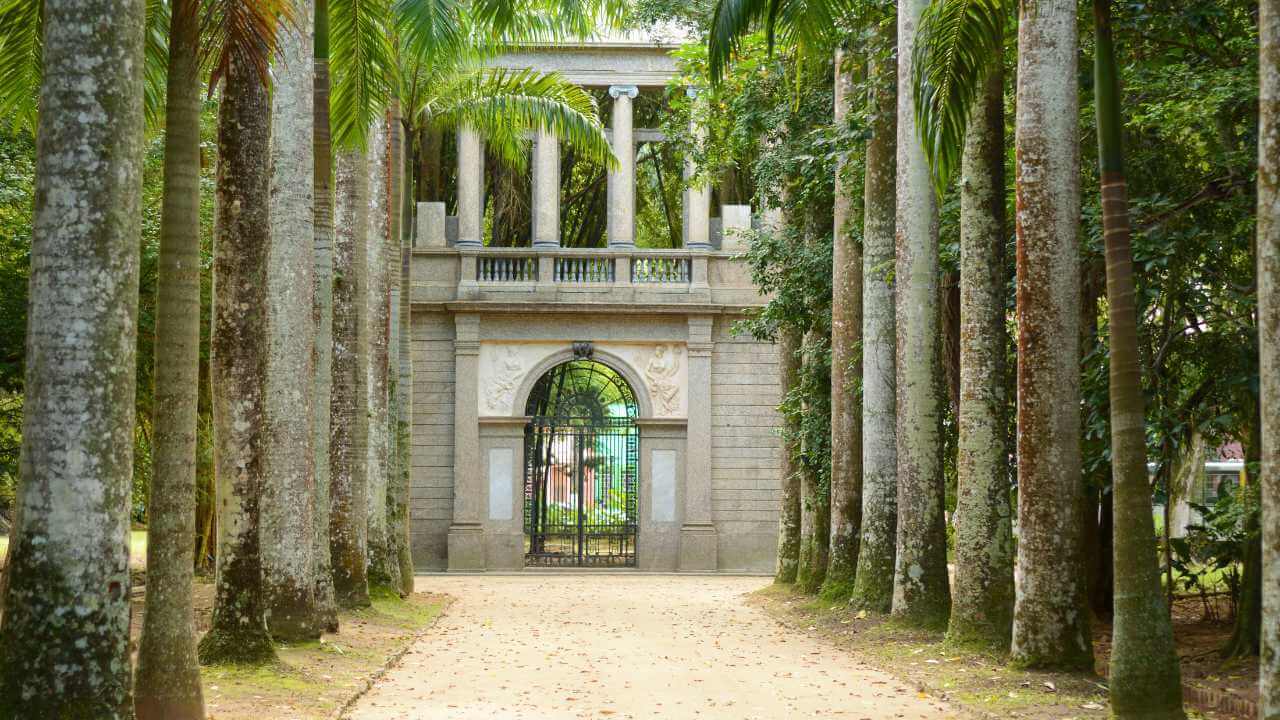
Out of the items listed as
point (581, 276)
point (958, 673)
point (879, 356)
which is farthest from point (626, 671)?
point (581, 276)

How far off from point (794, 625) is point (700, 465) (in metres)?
13.2

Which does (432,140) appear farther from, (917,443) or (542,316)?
(917,443)

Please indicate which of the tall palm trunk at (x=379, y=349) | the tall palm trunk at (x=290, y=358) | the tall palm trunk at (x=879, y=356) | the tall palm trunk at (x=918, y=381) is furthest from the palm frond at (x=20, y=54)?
the tall palm trunk at (x=879, y=356)

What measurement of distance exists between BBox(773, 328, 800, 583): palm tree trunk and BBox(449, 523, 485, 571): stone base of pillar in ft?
29.6

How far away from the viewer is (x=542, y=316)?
94.7ft

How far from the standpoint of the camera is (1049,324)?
9805mm

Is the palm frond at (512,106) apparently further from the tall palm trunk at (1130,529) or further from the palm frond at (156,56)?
the tall palm trunk at (1130,529)

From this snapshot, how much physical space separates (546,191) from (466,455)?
18.6 ft

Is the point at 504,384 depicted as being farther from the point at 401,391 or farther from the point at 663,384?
the point at 401,391

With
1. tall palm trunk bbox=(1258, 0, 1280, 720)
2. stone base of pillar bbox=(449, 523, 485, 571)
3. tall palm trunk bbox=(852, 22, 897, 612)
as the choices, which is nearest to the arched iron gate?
stone base of pillar bbox=(449, 523, 485, 571)

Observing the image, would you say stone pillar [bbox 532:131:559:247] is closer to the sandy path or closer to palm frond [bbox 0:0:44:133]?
the sandy path

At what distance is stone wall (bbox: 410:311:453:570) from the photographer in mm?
28562

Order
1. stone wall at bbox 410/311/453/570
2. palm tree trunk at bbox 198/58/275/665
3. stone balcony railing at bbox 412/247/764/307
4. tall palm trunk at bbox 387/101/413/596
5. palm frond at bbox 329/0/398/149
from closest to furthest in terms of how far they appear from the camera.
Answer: palm tree trunk at bbox 198/58/275/665, palm frond at bbox 329/0/398/149, tall palm trunk at bbox 387/101/413/596, stone wall at bbox 410/311/453/570, stone balcony railing at bbox 412/247/764/307

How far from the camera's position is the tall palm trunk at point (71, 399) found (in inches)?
227
